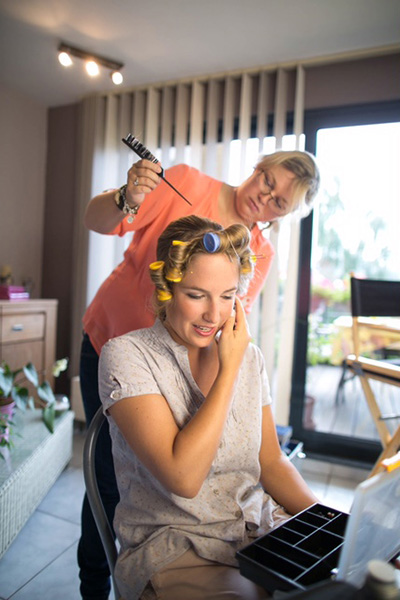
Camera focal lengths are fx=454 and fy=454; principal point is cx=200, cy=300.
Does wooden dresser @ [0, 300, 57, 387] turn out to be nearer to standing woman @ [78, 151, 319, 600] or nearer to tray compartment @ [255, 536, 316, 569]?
standing woman @ [78, 151, 319, 600]

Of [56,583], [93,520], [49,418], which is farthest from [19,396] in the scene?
[93,520]

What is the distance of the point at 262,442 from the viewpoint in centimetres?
112

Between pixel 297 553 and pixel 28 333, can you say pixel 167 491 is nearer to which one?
pixel 297 553

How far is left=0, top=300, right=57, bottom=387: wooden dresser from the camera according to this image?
9.91 ft

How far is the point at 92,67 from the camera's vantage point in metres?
3.05

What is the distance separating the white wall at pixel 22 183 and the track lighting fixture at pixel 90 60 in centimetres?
82

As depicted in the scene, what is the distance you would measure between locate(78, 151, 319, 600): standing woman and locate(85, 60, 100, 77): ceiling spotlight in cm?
197

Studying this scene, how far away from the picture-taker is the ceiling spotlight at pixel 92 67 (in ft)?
9.86

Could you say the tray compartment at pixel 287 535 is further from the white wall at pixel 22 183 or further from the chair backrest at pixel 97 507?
the white wall at pixel 22 183

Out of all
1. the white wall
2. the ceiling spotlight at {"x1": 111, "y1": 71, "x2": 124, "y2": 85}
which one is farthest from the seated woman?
Answer: the white wall

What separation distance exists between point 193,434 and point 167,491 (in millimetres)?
159

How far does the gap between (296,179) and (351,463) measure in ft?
7.04

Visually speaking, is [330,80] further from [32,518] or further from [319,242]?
[32,518]

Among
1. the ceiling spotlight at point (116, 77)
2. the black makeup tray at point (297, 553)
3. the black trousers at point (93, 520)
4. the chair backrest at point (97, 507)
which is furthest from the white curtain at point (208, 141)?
the black makeup tray at point (297, 553)
